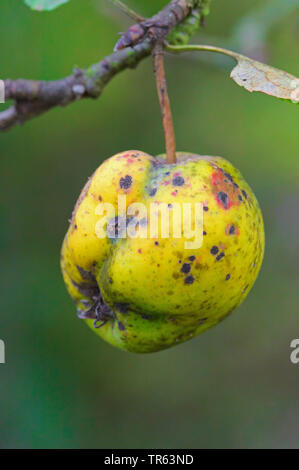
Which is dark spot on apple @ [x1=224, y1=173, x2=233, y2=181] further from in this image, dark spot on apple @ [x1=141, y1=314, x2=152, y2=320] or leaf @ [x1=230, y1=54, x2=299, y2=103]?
dark spot on apple @ [x1=141, y1=314, x2=152, y2=320]

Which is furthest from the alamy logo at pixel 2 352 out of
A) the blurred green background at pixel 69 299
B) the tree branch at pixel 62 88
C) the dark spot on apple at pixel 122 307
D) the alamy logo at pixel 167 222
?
the alamy logo at pixel 167 222

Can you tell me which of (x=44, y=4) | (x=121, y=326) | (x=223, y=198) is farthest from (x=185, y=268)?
(x=44, y=4)

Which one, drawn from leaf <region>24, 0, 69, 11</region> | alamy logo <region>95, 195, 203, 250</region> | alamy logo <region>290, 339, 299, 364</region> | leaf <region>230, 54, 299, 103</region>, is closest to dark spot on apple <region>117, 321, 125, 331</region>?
alamy logo <region>95, 195, 203, 250</region>

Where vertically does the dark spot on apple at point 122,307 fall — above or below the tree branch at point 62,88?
below

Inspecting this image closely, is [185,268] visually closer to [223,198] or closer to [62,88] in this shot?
[223,198]

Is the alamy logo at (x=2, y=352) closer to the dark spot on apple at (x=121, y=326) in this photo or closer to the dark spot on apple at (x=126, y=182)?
the dark spot on apple at (x=121, y=326)

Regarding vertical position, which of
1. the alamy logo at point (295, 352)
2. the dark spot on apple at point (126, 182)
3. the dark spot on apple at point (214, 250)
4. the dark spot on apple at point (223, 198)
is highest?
the alamy logo at point (295, 352)
